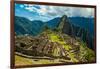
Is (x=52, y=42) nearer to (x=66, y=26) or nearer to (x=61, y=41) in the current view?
(x=61, y=41)

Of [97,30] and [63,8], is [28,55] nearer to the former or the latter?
[63,8]

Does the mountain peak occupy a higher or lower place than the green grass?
higher

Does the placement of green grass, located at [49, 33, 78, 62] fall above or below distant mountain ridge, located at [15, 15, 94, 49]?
below

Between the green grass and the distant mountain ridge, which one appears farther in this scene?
the green grass

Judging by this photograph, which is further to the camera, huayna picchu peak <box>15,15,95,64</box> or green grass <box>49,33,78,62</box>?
green grass <box>49,33,78,62</box>

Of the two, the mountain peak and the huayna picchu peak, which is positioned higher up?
the mountain peak

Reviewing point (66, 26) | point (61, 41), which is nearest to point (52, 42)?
point (61, 41)
